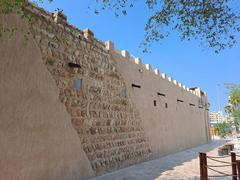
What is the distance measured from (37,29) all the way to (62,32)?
0.88 m

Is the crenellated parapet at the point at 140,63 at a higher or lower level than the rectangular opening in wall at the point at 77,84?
higher

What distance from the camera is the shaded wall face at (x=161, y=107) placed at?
9.14m

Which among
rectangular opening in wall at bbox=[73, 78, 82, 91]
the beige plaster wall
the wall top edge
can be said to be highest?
the wall top edge

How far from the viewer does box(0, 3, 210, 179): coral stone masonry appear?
5309mm

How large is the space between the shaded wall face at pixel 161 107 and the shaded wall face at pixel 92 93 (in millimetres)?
831

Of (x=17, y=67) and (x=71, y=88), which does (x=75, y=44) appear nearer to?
(x=71, y=88)

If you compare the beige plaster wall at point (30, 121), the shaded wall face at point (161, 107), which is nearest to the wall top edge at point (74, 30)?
the shaded wall face at point (161, 107)

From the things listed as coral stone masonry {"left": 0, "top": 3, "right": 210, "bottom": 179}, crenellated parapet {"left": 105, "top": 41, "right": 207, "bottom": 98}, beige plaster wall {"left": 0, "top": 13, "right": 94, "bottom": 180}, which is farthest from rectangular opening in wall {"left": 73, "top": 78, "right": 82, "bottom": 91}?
crenellated parapet {"left": 105, "top": 41, "right": 207, "bottom": 98}

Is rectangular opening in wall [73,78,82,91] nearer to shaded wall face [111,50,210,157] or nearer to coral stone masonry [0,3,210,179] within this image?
coral stone masonry [0,3,210,179]

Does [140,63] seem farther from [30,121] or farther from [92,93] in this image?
[30,121]

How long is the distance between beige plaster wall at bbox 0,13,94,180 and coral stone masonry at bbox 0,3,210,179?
35 millimetres

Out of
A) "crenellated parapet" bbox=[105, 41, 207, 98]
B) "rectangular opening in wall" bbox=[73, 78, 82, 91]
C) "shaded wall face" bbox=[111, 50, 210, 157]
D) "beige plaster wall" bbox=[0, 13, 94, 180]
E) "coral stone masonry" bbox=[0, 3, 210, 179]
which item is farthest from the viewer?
"shaded wall face" bbox=[111, 50, 210, 157]

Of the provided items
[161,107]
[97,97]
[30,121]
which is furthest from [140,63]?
[30,121]

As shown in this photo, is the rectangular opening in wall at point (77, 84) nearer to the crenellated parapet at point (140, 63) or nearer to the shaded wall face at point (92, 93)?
the shaded wall face at point (92, 93)
